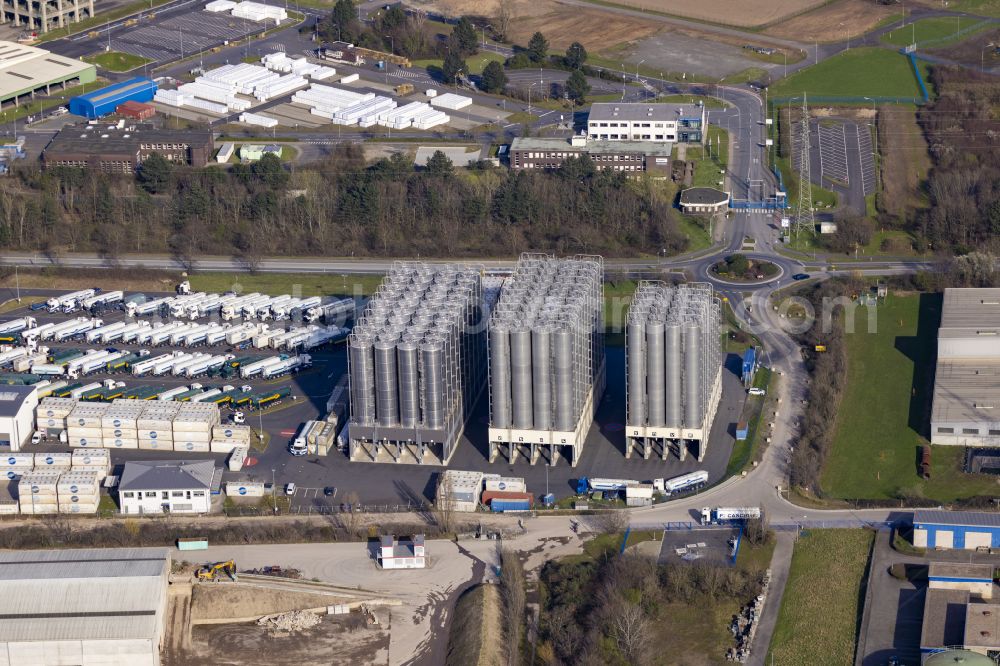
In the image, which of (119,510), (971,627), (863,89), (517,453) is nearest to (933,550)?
(971,627)

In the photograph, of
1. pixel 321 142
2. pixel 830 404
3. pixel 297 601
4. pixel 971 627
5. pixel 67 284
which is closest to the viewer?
pixel 971 627

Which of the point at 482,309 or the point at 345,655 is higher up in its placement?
the point at 482,309

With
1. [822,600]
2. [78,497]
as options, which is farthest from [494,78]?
[822,600]

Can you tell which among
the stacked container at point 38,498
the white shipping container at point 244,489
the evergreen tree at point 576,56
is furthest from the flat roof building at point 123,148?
the white shipping container at point 244,489

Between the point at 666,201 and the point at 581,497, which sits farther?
the point at 666,201

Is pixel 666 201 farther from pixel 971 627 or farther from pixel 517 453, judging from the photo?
pixel 971 627

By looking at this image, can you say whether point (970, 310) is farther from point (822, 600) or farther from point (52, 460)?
point (52, 460)

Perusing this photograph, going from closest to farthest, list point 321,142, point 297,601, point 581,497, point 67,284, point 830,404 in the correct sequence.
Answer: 1. point 297,601
2. point 581,497
3. point 830,404
4. point 67,284
5. point 321,142

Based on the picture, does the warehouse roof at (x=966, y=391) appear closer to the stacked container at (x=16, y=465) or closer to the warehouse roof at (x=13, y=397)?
the stacked container at (x=16, y=465)
